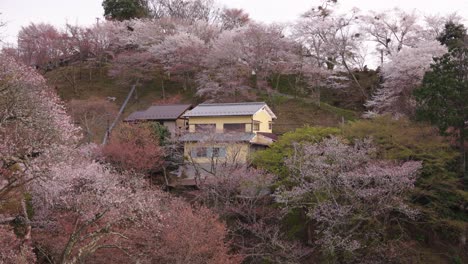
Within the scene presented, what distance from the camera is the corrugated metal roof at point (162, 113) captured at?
96.5 ft

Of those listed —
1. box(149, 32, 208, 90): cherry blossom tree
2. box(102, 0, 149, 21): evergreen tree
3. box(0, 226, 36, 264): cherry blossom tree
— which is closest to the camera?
box(0, 226, 36, 264): cherry blossom tree

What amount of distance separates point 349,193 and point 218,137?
772 cm

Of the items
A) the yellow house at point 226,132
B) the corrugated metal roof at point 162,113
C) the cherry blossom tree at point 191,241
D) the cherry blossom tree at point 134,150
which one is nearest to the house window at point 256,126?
the yellow house at point 226,132

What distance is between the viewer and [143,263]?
1422 centimetres

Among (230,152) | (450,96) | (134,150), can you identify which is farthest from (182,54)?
(450,96)

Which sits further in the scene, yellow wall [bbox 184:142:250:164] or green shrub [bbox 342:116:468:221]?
yellow wall [bbox 184:142:250:164]

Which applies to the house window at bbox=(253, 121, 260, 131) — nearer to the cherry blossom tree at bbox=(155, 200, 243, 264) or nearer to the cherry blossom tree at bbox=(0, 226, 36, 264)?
the cherry blossom tree at bbox=(155, 200, 243, 264)

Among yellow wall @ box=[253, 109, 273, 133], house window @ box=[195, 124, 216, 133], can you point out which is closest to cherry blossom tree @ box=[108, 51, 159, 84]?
house window @ box=[195, 124, 216, 133]

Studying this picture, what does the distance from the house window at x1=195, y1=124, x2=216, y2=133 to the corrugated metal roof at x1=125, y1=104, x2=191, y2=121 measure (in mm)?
2495

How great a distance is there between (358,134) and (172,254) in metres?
9.70

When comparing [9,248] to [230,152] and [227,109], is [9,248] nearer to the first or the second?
[230,152]

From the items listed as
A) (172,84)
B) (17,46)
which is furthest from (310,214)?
(17,46)

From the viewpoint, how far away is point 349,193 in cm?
1712

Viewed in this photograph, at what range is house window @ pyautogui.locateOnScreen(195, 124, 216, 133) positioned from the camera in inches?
966
